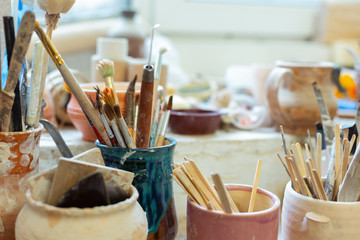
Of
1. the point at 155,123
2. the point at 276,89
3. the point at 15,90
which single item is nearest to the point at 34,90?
the point at 15,90

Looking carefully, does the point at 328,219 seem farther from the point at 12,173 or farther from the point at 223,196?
the point at 12,173

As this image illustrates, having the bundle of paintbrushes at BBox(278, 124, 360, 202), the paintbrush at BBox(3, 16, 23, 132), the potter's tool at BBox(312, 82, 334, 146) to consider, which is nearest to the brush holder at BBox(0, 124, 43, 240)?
the paintbrush at BBox(3, 16, 23, 132)

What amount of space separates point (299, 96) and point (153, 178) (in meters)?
0.32

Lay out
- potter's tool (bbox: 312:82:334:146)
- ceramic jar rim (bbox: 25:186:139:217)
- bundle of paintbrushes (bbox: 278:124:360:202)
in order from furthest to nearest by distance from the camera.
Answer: potter's tool (bbox: 312:82:334:146) → bundle of paintbrushes (bbox: 278:124:360:202) → ceramic jar rim (bbox: 25:186:139:217)

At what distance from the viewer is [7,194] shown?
400 millimetres

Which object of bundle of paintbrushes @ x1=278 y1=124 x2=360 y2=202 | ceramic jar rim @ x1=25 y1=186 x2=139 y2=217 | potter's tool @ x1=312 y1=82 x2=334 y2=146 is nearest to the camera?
ceramic jar rim @ x1=25 y1=186 x2=139 y2=217

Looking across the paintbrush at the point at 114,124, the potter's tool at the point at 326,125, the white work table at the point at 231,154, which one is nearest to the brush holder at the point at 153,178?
the paintbrush at the point at 114,124

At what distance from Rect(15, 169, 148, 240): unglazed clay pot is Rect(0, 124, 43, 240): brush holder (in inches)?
2.1

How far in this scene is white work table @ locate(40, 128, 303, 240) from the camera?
0.59 metres

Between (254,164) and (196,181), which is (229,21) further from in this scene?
(196,181)

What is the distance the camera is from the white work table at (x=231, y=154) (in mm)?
595

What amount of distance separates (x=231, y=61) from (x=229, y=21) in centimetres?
14

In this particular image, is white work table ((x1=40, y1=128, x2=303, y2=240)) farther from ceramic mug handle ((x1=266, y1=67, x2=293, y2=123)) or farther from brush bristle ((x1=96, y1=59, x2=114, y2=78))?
brush bristle ((x1=96, y1=59, x2=114, y2=78))

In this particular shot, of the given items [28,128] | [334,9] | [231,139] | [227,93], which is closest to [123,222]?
[28,128]
